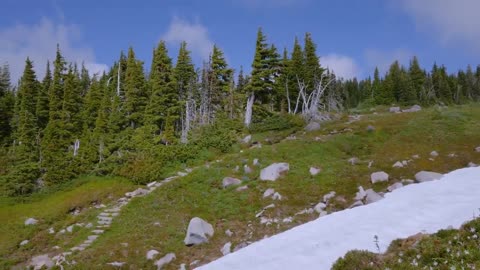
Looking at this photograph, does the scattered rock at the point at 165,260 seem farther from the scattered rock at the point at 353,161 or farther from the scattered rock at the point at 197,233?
the scattered rock at the point at 353,161

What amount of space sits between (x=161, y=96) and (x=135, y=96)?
3.77 meters

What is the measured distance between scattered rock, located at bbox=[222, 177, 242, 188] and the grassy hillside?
0.54 m

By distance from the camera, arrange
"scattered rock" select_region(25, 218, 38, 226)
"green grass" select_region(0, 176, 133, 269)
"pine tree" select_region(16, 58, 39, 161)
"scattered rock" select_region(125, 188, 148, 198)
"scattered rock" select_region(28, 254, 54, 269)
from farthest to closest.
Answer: "pine tree" select_region(16, 58, 39, 161)
"scattered rock" select_region(125, 188, 148, 198)
"scattered rock" select_region(25, 218, 38, 226)
"green grass" select_region(0, 176, 133, 269)
"scattered rock" select_region(28, 254, 54, 269)

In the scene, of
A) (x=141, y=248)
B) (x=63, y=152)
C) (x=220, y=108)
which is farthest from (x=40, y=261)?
(x=220, y=108)

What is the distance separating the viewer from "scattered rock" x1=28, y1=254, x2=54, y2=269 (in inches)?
675

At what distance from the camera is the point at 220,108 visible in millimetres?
54312

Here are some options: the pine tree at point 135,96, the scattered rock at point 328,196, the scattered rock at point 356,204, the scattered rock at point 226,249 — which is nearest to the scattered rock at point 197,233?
the scattered rock at point 226,249

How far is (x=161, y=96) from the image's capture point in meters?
45.0

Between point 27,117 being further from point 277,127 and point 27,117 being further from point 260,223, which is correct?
point 260,223

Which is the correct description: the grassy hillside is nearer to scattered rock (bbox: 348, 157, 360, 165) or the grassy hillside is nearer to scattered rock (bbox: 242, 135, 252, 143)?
scattered rock (bbox: 348, 157, 360, 165)

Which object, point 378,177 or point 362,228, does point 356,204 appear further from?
point 362,228

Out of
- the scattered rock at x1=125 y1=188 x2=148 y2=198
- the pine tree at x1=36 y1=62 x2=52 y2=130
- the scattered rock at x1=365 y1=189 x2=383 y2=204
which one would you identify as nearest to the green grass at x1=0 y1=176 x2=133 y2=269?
the scattered rock at x1=125 y1=188 x2=148 y2=198

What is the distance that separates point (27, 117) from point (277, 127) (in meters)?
31.4

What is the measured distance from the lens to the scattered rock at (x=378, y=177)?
20.9 metres
